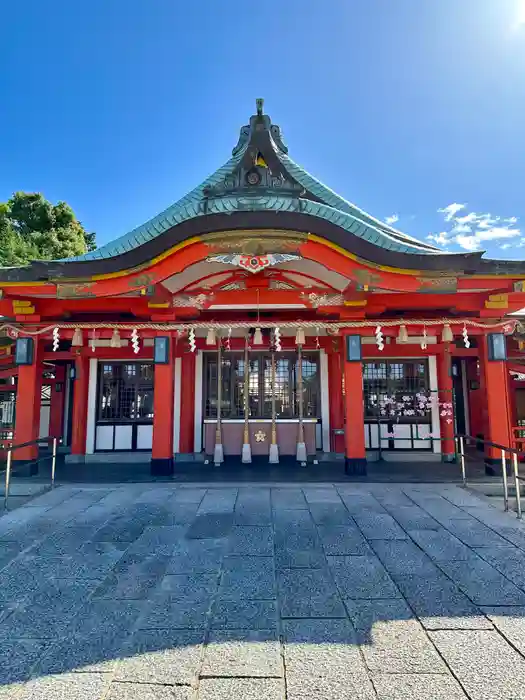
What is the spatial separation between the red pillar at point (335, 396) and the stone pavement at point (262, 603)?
4.01 metres

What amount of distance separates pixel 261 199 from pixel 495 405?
19.5 ft

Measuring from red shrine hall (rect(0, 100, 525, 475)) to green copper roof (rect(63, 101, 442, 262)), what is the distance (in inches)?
1.6

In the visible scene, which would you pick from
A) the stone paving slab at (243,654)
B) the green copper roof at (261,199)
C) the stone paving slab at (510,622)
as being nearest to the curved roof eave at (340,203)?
the green copper roof at (261,199)

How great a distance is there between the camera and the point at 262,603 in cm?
293

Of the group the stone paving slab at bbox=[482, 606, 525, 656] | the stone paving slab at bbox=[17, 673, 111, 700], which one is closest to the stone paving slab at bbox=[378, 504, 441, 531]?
the stone paving slab at bbox=[482, 606, 525, 656]

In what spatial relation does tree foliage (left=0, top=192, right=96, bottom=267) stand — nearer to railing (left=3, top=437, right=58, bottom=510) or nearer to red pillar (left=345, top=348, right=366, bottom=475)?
railing (left=3, top=437, right=58, bottom=510)

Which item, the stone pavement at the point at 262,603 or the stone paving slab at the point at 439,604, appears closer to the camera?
the stone pavement at the point at 262,603

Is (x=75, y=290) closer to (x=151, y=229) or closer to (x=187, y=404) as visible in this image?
(x=151, y=229)

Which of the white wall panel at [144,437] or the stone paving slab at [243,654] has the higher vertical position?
the white wall panel at [144,437]

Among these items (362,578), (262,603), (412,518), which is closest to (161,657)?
(262,603)

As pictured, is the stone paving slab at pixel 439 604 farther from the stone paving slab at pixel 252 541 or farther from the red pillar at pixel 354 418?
→ the red pillar at pixel 354 418

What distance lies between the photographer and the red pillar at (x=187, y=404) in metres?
9.32

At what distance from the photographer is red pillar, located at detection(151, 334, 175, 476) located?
23.6 feet

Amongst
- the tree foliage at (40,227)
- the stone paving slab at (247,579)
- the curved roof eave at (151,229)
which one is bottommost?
the stone paving slab at (247,579)
